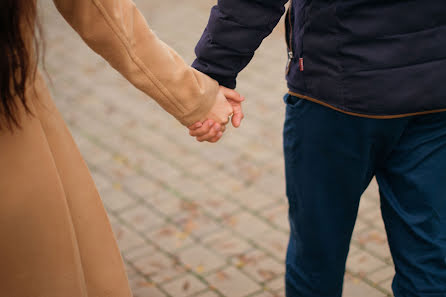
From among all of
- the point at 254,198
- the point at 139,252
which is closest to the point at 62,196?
the point at 139,252

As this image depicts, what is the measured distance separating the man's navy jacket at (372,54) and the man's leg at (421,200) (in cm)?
11

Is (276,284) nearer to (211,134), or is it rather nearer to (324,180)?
(211,134)

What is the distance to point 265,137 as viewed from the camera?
4930mm

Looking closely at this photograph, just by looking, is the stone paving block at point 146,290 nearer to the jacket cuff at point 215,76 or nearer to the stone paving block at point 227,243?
the stone paving block at point 227,243

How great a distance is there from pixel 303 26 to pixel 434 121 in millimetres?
500

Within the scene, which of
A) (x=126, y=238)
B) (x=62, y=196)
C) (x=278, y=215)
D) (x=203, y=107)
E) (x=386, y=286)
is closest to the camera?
(x=62, y=196)

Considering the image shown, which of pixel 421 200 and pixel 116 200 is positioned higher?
pixel 421 200

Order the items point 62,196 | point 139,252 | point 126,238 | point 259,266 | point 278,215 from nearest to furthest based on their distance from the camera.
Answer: point 62,196 < point 259,266 < point 139,252 < point 126,238 < point 278,215

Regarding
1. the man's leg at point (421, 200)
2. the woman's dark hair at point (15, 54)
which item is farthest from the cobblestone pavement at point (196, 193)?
the man's leg at point (421, 200)

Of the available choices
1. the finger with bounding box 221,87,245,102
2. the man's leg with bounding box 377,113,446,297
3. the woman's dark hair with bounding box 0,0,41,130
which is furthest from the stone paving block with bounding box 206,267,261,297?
the woman's dark hair with bounding box 0,0,41,130

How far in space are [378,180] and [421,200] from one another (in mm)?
183

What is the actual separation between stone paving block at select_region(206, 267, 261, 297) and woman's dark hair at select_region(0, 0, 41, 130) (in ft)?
6.39

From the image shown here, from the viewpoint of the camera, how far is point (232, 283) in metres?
3.50

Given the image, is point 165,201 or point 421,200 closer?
point 421,200
